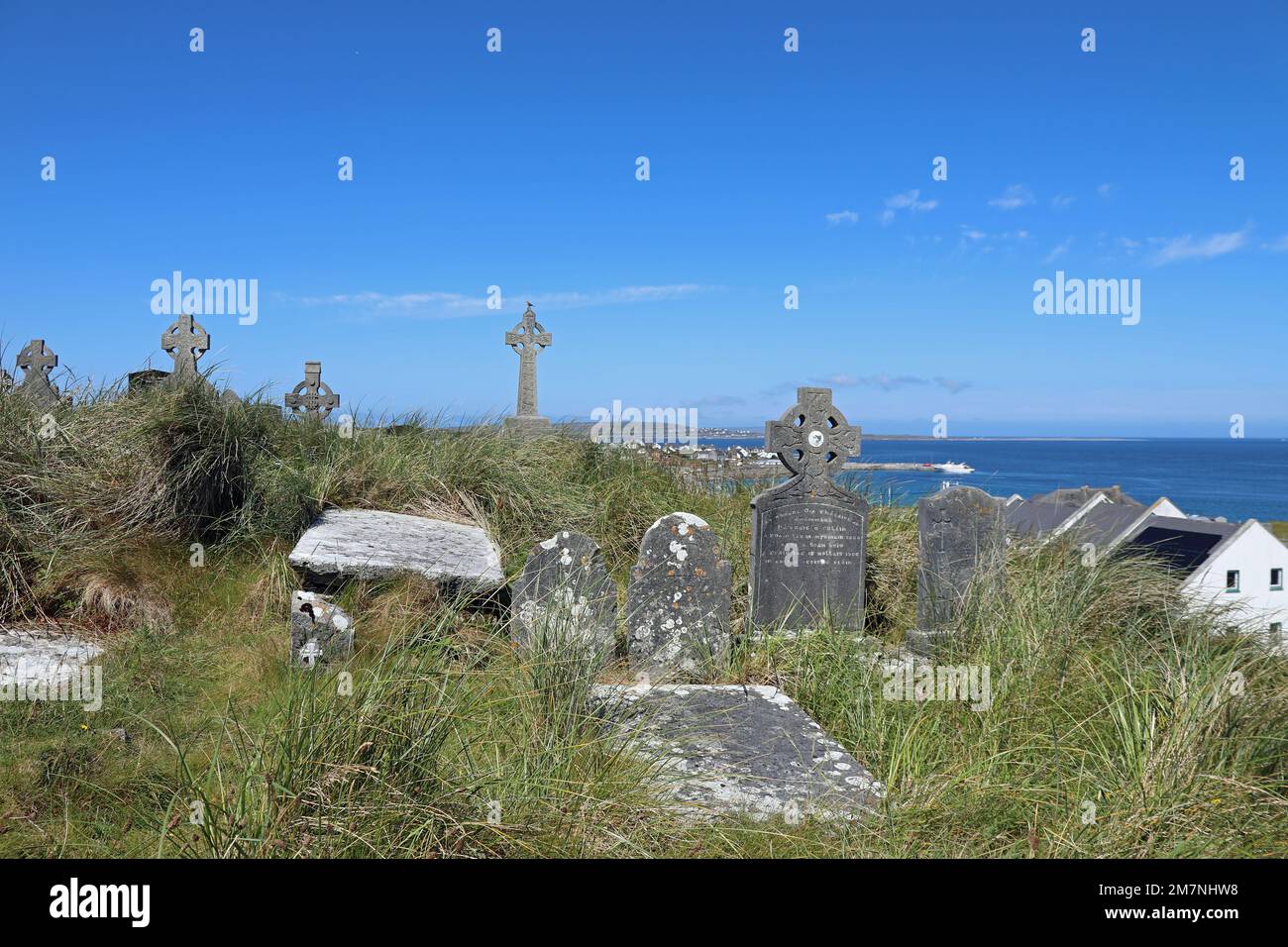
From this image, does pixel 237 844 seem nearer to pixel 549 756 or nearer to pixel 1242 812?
pixel 549 756

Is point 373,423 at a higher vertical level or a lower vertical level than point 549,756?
higher

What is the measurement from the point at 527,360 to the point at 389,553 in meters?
8.98

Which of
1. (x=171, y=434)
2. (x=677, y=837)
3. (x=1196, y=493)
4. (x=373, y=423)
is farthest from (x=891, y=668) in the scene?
(x=1196, y=493)

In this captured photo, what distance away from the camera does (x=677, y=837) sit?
3359 mm

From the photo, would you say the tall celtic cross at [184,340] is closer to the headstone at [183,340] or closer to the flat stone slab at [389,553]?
the headstone at [183,340]

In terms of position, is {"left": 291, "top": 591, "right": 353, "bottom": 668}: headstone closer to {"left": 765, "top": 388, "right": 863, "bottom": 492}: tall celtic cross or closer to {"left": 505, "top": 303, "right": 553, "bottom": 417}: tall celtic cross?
{"left": 765, "top": 388, "right": 863, "bottom": 492}: tall celtic cross

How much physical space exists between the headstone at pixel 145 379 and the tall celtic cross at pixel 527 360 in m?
6.41

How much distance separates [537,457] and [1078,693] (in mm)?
6173

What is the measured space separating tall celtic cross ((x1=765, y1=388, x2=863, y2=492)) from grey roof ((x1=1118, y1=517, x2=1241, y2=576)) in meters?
Result: 12.5

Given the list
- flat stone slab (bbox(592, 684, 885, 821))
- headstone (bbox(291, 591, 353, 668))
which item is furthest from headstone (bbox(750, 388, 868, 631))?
headstone (bbox(291, 591, 353, 668))

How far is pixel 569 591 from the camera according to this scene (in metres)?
4.88

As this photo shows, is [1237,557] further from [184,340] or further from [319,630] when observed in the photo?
[184,340]

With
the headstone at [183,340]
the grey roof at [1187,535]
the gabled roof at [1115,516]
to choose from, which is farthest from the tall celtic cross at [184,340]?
the grey roof at [1187,535]

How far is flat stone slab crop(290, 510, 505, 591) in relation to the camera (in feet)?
19.8
